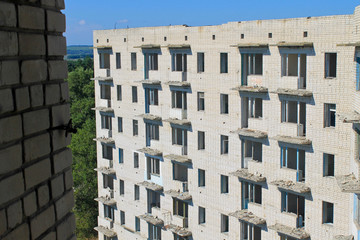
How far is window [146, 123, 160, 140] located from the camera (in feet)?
124

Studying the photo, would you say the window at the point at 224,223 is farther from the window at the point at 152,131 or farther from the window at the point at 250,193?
the window at the point at 152,131

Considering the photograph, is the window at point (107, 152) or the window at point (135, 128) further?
the window at point (107, 152)

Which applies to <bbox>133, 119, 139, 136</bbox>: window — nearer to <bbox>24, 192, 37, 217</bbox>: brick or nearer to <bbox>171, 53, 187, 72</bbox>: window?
<bbox>171, 53, 187, 72</bbox>: window

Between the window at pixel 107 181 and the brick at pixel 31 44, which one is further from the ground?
the brick at pixel 31 44

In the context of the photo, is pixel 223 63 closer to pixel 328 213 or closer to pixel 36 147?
pixel 328 213

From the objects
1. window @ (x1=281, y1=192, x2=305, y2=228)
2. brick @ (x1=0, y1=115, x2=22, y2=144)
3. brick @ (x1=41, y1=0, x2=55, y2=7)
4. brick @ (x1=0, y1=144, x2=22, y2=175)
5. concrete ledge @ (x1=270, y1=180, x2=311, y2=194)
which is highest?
brick @ (x1=41, y1=0, x2=55, y2=7)

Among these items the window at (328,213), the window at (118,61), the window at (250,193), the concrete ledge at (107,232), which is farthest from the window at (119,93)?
the window at (328,213)

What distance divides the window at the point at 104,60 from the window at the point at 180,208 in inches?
468

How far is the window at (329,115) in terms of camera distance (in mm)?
26706

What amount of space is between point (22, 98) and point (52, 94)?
126 cm

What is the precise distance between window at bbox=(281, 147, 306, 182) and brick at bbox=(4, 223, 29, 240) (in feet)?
65.6

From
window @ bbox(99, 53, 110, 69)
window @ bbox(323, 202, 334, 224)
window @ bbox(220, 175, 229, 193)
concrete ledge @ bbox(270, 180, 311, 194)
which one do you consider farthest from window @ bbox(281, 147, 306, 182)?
window @ bbox(99, 53, 110, 69)

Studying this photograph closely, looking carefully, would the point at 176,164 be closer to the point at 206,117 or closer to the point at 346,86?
the point at 206,117

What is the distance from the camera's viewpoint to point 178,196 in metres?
35.4
